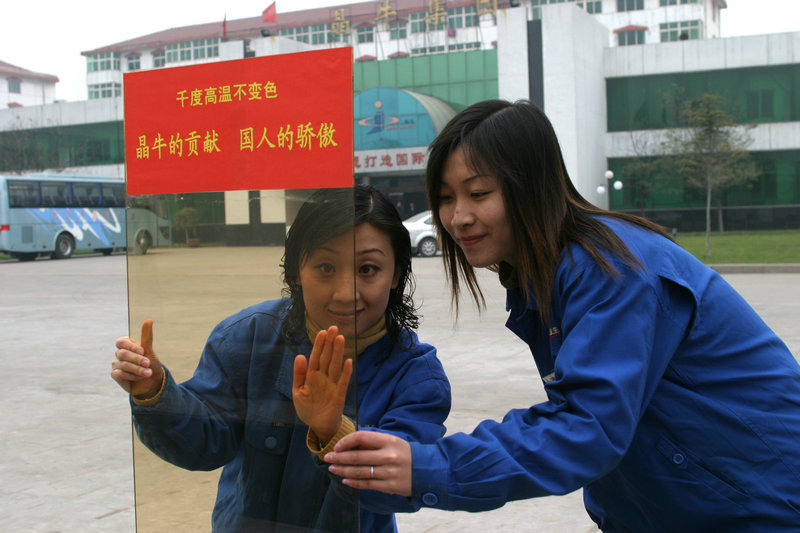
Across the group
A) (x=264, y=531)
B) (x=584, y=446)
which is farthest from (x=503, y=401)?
(x=584, y=446)

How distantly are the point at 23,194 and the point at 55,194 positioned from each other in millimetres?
961

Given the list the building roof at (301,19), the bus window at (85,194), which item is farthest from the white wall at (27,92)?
the bus window at (85,194)

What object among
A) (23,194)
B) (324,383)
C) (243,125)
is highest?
(23,194)

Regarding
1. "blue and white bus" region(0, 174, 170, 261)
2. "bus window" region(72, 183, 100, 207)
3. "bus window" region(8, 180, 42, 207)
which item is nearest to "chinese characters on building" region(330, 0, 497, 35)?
"blue and white bus" region(0, 174, 170, 261)

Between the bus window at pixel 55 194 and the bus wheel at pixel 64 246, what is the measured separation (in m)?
0.89

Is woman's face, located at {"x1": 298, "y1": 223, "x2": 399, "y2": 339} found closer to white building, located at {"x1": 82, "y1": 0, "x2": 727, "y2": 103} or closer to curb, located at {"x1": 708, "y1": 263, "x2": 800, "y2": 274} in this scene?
curb, located at {"x1": 708, "y1": 263, "x2": 800, "y2": 274}

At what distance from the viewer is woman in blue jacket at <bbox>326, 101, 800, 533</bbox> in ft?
4.00

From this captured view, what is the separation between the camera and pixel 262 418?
1.62 meters

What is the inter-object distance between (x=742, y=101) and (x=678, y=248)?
30.7m

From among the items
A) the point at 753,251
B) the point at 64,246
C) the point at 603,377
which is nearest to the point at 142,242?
the point at 603,377

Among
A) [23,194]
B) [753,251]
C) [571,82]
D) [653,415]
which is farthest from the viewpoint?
[571,82]

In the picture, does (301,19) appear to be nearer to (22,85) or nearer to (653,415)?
(22,85)

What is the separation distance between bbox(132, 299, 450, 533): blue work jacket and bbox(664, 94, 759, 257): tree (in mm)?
21413

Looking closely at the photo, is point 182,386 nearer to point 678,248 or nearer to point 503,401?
point 678,248
